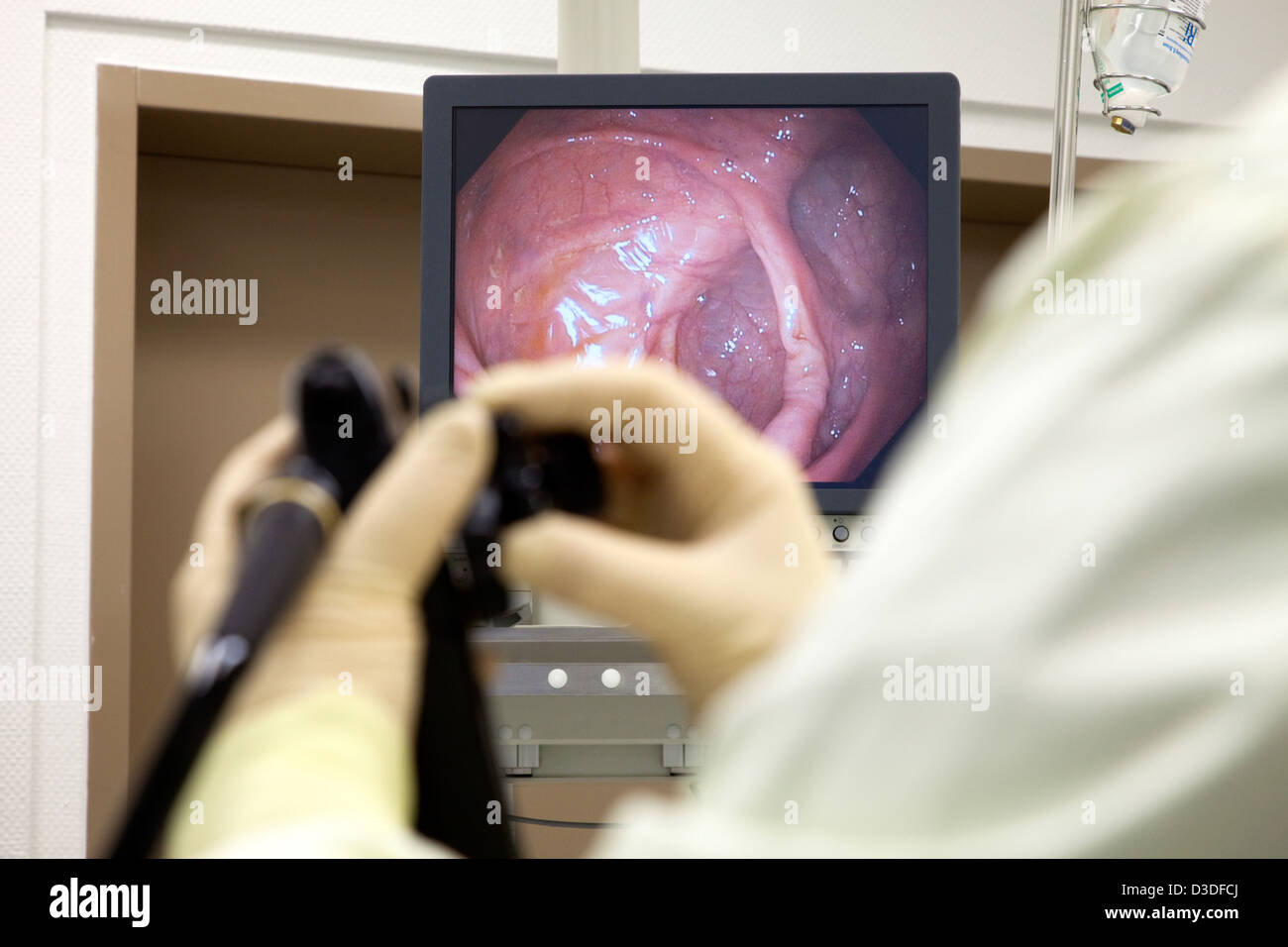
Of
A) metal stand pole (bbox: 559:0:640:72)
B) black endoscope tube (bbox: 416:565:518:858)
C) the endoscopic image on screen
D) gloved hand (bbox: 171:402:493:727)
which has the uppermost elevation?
metal stand pole (bbox: 559:0:640:72)

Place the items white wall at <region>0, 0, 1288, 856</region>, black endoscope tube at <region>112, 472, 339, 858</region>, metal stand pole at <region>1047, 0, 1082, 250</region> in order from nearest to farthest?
A: black endoscope tube at <region>112, 472, 339, 858</region>, metal stand pole at <region>1047, 0, 1082, 250</region>, white wall at <region>0, 0, 1288, 856</region>

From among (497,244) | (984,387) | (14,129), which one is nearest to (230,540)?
(984,387)

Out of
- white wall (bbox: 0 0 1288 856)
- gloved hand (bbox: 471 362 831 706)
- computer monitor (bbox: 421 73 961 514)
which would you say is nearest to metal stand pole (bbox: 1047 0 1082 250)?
computer monitor (bbox: 421 73 961 514)

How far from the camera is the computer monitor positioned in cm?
72

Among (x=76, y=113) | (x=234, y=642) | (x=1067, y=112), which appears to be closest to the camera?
(x=234, y=642)

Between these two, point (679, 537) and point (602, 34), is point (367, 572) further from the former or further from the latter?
point (602, 34)

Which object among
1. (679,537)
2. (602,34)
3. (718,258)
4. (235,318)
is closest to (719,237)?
(718,258)

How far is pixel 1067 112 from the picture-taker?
709 millimetres

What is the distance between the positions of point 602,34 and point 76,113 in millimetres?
959

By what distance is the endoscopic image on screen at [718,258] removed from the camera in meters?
0.72

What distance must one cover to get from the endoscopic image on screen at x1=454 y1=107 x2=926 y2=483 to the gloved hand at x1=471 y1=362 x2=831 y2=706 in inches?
18.2

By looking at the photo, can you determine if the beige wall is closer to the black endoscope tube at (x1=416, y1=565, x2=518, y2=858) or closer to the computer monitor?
the computer monitor

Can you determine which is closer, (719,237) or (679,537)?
(679,537)

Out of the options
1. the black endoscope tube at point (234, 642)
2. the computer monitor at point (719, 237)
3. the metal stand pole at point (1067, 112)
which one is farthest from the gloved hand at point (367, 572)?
the metal stand pole at point (1067, 112)
